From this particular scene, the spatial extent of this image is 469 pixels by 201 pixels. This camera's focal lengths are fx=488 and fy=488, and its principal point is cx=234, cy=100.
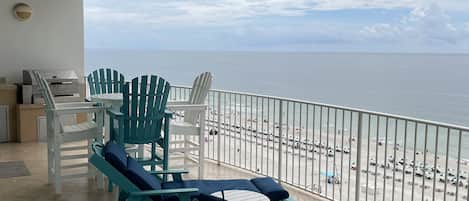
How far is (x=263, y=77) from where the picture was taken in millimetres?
19375

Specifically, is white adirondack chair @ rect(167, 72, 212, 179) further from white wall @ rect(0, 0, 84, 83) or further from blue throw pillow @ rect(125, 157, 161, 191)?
white wall @ rect(0, 0, 84, 83)

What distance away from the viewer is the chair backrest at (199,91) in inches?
200

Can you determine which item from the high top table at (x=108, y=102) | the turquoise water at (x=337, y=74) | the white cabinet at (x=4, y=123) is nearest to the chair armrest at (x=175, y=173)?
the high top table at (x=108, y=102)

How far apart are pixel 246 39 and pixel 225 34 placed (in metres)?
1.16

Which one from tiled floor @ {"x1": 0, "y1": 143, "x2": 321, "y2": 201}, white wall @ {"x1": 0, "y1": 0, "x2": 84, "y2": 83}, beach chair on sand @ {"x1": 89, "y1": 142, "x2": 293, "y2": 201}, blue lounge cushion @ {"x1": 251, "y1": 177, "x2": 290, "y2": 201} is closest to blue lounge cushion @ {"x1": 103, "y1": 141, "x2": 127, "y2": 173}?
beach chair on sand @ {"x1": 89, "y1": 142, "x2": 293, "y2": 201}

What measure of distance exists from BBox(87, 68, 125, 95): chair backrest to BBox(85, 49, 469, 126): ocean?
460cm

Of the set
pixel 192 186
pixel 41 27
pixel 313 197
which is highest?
pixel 41 27

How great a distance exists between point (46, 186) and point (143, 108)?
1.33 meters

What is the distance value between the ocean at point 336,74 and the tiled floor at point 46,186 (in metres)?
4.88

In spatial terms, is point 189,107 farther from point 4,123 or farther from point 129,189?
point 4,123

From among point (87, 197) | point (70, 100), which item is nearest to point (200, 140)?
point (87, 197)

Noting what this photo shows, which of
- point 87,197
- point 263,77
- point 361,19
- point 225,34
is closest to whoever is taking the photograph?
point 87,197

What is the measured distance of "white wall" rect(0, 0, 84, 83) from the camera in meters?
6.98

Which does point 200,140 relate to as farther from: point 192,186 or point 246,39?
point 246,39
